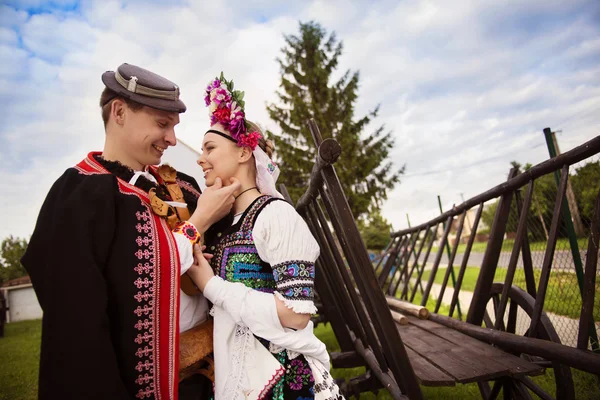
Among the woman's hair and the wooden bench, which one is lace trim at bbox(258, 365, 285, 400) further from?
the woman's hair

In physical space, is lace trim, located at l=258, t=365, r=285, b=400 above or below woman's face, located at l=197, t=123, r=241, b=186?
below

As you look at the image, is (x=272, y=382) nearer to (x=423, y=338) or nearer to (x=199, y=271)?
(x=199, y=271)

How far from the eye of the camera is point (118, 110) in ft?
4.98

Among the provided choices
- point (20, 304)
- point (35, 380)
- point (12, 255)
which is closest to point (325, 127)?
point (35, 380)

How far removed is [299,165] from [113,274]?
47.1 feet

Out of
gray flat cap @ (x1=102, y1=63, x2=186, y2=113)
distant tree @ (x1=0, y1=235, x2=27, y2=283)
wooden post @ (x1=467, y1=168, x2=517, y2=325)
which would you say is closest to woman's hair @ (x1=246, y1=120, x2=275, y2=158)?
gray flat cap @ (x1=102, y1=63, x2=186, y2=113)

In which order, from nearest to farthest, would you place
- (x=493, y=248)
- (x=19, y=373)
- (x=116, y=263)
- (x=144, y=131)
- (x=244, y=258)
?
(x=116, y=263) → (x=244, y=258) → (x=144, y=131) → (x=493, y=248) → (x=19, y=373)

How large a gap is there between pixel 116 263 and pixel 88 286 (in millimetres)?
118

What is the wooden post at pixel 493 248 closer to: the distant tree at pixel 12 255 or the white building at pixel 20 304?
the white building at pixel 20 304

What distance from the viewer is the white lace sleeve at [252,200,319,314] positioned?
4.06 ft

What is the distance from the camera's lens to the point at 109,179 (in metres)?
1.31

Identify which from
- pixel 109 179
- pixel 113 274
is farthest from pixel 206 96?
pixel 113 274

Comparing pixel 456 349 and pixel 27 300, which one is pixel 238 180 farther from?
pixel 27 300

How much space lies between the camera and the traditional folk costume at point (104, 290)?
3.42ft
